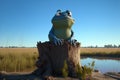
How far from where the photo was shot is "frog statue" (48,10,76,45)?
9219 millimetres

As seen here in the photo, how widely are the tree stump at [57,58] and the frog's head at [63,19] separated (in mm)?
815

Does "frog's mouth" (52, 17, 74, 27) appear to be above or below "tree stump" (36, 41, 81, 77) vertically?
above

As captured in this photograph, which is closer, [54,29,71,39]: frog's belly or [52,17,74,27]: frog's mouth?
[52,17,74,27]: frog's mouth

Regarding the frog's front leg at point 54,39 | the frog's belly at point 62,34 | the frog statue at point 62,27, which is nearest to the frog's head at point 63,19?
the frog statue at point 62,27

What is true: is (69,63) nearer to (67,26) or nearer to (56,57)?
(56,57)

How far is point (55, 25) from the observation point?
9406 millimetres

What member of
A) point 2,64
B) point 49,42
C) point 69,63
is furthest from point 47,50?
point 2,64

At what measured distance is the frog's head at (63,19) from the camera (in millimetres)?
9219

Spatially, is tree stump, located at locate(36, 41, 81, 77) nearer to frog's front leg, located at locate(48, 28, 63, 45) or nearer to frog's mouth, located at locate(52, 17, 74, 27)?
frog's front leg, located at locate(48, 28, 63, 45)

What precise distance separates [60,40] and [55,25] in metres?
0.78

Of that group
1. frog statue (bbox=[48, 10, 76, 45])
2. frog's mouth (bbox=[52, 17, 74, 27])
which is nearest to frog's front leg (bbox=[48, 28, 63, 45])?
frog statue (bbox=[48, 10, 76, 45])

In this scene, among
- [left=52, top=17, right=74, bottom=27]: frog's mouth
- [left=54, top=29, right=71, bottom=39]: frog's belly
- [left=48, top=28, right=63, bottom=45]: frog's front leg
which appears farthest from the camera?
[left=54, top=29, right=71, bottom=39]: frog's belly

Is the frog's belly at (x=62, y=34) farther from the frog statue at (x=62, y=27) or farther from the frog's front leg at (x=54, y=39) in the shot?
the frog's front leg at (x=54, y=39)

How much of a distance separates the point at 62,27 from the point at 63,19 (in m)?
0.34
